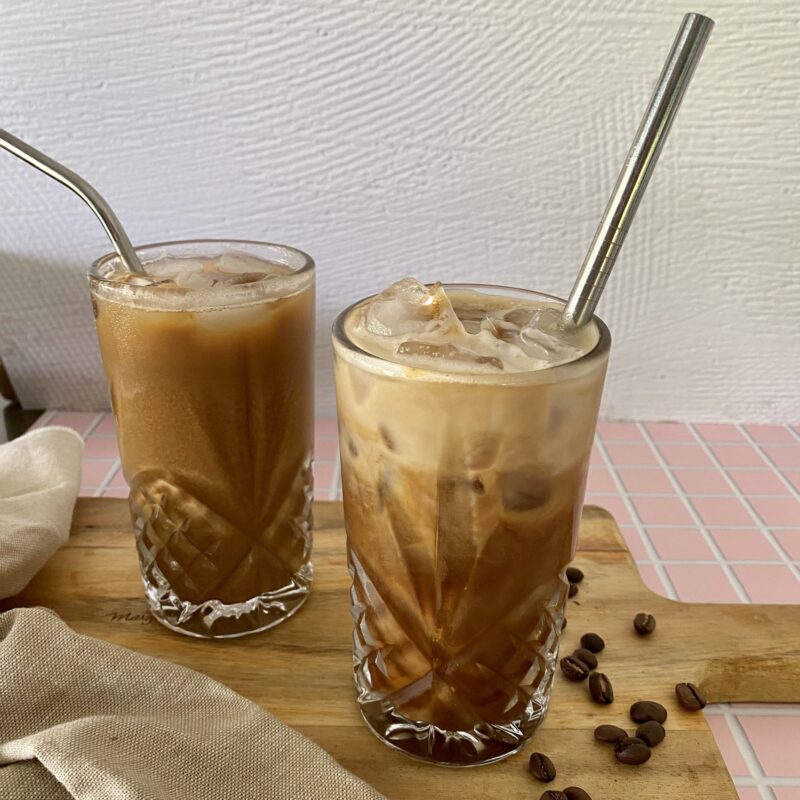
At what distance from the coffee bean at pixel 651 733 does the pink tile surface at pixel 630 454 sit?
0.70 m

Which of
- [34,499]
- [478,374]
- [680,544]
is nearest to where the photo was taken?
[478,374]

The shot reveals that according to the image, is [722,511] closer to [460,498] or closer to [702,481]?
[702,481]

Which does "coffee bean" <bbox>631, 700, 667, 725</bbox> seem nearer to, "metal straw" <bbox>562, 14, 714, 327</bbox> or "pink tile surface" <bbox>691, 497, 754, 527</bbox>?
"metal straw" <bbox>562, 14, 714, 327</bbox>

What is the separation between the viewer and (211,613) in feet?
3.20

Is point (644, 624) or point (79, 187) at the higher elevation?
point (79, 187)

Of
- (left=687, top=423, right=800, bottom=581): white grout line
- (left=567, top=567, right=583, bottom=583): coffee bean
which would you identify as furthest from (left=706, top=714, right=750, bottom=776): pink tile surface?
(left=687, top=423, right=800, bottom=581): white grout line

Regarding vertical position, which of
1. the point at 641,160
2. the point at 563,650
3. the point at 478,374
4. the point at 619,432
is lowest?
the point at 619,432

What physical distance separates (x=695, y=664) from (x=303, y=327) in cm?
56

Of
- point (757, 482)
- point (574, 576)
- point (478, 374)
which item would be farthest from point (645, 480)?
point (478, 374)

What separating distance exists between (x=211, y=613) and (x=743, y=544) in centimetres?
76

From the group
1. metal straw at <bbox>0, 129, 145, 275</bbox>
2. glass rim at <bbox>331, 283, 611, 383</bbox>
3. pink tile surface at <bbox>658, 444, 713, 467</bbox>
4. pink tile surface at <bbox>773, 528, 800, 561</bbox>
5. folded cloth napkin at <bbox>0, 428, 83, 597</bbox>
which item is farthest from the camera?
pink tile surface at <bbox>658, 444, 713, 467</bbox>

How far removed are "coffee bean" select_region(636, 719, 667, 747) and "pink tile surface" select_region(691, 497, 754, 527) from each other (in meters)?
0.54

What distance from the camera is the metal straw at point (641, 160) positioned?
2.13ft

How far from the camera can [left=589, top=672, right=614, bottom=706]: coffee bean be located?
86 cm
